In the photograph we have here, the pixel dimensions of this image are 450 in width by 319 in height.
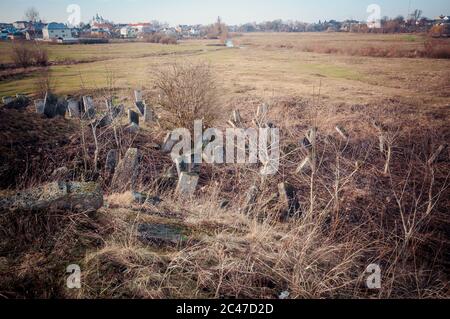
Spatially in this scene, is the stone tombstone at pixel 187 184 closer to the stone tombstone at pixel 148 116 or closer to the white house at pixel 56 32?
the stone tombstone at pixel 148 116

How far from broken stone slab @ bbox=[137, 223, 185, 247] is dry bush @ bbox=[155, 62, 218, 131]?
5.91m

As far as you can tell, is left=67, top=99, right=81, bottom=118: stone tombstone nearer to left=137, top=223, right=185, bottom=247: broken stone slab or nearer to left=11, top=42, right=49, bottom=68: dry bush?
left=137, top=223, right=185, bottom=247: broken stone slab

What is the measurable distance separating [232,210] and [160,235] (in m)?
1.64

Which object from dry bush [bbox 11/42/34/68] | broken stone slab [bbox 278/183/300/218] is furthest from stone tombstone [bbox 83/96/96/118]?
dry bush [bbox 11/42/34/68]

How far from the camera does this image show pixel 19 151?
25.1 ft

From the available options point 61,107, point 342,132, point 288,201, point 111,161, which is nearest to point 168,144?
point 111,161

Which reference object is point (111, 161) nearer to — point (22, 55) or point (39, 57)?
point (22, 55)

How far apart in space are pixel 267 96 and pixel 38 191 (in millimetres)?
13163

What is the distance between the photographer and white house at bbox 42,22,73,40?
37.8 m

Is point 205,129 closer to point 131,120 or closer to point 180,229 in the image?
point 131,120

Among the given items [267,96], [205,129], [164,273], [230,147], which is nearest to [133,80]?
[267,96]

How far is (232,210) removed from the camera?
5039 mm

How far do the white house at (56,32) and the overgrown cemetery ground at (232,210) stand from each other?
1160 inches
